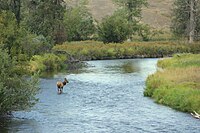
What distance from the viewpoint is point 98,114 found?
31.2m

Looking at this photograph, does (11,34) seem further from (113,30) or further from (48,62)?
(113,30)

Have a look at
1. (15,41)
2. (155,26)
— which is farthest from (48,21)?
(155,26)

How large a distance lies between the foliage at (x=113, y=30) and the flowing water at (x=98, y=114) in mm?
59832

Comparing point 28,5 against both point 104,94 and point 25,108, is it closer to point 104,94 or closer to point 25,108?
point 104,94

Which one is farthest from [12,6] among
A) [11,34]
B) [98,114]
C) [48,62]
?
[98,114]

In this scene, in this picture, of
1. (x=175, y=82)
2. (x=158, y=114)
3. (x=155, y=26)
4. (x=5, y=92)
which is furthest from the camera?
(x=155, y=26)

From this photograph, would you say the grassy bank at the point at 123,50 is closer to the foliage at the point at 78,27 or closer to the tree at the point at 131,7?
the foliage at the point at 78,27

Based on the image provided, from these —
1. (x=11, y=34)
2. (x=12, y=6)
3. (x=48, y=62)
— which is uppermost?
(x=12, y=6)

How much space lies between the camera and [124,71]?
201ft

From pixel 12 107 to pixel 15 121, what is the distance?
0.90 metres

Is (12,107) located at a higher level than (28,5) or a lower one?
lower

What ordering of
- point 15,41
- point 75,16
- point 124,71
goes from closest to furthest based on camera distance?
1. point 15,41
2. point 124,71
3. point 75,16

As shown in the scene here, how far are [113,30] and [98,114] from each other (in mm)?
74307

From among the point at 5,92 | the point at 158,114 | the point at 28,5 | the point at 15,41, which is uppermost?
the point at 28,5
